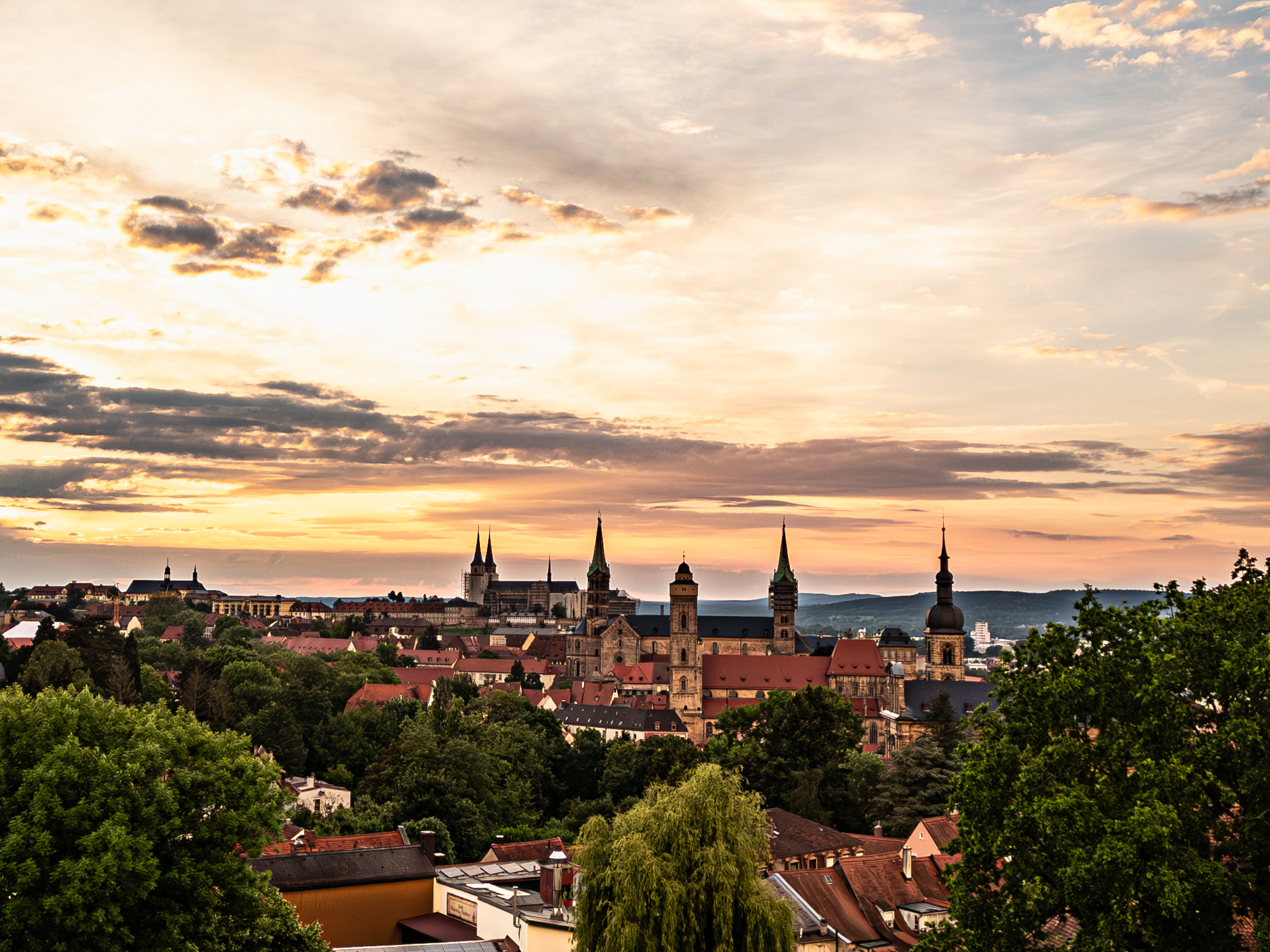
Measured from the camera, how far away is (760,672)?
141 m

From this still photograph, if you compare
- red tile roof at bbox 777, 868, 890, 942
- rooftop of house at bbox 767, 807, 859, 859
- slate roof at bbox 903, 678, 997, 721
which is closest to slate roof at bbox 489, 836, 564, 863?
rooftop of house at bbox 767, 807, 859, 859

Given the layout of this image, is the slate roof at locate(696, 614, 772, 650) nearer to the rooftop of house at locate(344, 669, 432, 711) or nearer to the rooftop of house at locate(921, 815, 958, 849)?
the rooftop of house at locate(344, 669, 432, 711)

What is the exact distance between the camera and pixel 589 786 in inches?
3273

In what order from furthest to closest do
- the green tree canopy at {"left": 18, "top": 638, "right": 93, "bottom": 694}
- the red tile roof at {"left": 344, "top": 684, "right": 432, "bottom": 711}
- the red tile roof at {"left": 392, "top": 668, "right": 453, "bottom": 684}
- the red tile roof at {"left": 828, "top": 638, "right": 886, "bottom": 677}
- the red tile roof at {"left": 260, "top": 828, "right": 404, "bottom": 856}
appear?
1. the red tile roof at {"left": 828, "top": 638, "right": 886, "bottom": 677}
2. the red tile roof at {"left": 392, "top": 668, "right": 453, "bottom": 684}
3. the red tile roof at {"left": 344, "top": 684, "right": 432, "bottom": 711}
4. the green tree canopy at {"left": 18, "top": 638, "right": 93, "bottom": 694}
5. the red tile roof at {"left": 260, "top": 828, "right": 404, "bottom": 856}

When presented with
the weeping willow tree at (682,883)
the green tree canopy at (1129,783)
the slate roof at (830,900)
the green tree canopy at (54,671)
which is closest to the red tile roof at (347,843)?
the slate roof at (830,900)

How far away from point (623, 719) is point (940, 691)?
110 feet

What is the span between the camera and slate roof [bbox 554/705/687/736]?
11600 cm

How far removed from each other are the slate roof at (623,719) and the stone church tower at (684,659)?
13.6 metres

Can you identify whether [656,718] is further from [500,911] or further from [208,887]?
[208,887]

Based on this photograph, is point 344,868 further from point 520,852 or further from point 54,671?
point 54,671

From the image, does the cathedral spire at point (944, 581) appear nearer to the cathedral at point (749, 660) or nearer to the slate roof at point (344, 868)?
the cathedral at point (749, 660)

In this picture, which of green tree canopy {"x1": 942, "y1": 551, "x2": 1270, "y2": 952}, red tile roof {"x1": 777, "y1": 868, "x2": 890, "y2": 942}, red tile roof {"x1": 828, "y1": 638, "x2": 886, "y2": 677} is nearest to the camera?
green tree canopy {"x1": 942, "y1": 551, "x2": 1270, "y2": 952}

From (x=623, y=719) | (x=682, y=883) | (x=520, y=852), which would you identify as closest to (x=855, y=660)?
(x=623, y=719)

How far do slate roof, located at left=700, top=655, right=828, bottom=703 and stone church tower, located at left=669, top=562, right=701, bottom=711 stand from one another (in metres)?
Result: 2.90
